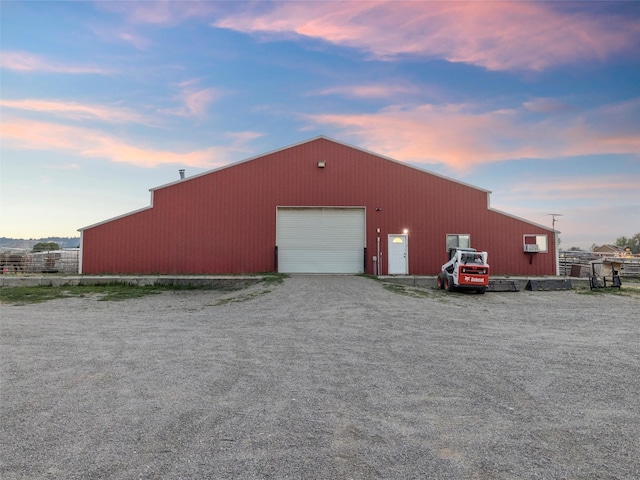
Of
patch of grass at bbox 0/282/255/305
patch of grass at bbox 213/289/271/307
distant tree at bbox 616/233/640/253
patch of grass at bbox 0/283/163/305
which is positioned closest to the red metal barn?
patch of grass at bbox 0/282/255/305

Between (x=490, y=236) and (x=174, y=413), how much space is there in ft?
65.8

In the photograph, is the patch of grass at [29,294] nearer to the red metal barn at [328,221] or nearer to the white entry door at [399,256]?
the red metal barn at [328,221]

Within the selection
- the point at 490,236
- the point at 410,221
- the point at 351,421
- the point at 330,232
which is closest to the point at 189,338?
the point at 351,421

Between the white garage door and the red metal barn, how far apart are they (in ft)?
0.18

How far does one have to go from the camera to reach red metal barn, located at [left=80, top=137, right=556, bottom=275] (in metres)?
20.4

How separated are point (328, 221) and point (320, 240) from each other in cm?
113

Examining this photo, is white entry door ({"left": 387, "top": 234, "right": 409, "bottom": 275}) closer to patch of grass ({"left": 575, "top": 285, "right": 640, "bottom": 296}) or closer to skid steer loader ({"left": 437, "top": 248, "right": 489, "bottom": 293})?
skid steer loader ({"left": 437, "top": 248, "right": 489, "bottom": 293})

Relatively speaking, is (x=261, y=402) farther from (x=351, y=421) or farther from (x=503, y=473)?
(x=503, y=473)

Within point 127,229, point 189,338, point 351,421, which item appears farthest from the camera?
point 127,229

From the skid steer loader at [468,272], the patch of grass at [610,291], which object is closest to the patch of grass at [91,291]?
the skid steer loader at [468,272]

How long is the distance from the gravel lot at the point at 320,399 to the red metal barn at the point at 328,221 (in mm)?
11244

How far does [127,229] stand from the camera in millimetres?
20234

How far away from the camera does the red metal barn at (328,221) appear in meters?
20.4

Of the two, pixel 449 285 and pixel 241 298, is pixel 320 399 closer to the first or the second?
pixel 241 298
